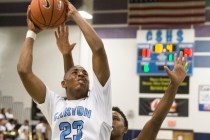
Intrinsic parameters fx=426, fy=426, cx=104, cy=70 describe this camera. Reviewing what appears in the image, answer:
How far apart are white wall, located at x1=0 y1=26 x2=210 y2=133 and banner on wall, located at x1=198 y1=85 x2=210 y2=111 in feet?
0.36

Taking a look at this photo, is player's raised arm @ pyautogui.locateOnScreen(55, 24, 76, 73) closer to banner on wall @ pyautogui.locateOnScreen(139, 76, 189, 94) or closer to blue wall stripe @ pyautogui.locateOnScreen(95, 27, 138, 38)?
banner on wall @ pyautogui.locateOnScreen(139, 76, 189, 94)

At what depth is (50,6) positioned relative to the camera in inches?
133

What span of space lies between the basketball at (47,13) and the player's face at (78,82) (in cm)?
50

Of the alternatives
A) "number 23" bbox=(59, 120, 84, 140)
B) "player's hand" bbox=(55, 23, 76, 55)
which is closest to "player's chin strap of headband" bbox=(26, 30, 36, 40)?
"player's hand" bbox=(55, 23, 76, 55)

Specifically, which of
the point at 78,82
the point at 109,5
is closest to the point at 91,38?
the point at 78,82

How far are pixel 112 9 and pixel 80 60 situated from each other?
1.85 m

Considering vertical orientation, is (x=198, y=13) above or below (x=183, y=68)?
above

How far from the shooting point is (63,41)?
12.1 ft

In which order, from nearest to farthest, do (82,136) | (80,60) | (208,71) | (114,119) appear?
(82,136)
(114,119)
(208,71)
(80,60)

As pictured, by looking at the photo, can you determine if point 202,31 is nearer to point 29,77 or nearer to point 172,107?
point 172,107

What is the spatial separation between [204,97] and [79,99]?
9252mm

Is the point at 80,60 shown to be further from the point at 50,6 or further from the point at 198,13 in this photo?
the point at 50,6

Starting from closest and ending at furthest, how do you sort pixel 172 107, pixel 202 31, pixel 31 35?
pixel 31 35 → pixel 172 107 → pixel 202 31

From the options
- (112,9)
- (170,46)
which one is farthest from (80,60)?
(170,46)
